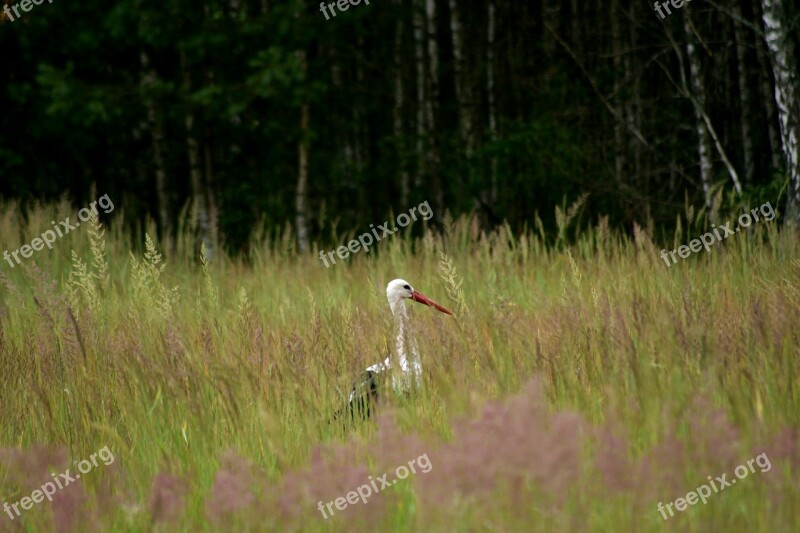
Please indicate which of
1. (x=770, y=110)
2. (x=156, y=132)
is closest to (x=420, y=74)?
(x=156, y=132)

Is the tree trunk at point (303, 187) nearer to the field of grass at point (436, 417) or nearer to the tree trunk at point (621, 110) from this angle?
the tree trunk at point (621, 110)

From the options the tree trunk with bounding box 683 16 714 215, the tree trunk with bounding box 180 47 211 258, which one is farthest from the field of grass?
the tree trunk with bounding box 180 47 211 258

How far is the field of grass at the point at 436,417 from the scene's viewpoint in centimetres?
285

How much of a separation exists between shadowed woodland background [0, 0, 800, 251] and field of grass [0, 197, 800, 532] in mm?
4023

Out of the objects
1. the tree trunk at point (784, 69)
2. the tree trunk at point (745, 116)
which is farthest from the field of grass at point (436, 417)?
the tree trunk at point (745, 116)

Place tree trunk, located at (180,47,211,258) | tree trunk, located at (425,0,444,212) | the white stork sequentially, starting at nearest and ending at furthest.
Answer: the white stork
tree trunk, located at (180,47,211,258)
tree trunk, located at (425,0,444,212)

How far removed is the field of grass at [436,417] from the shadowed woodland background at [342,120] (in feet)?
13.2

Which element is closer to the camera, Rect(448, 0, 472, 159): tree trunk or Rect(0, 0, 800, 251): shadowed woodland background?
Rect(0, 0, 800, 251): shadowed woodland background

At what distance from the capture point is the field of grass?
285cm

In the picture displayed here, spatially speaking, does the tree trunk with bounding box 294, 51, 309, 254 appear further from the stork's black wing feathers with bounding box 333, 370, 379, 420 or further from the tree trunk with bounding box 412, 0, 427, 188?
the stork's black wing feathers with bounding box 333, 370, 379, 420

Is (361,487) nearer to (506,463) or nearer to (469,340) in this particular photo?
(506,463)

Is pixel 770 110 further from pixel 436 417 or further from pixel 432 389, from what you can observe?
pixel 436 417

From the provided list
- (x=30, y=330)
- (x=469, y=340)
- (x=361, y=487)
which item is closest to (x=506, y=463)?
(x=361, y=487)

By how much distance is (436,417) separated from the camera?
3979 mm
